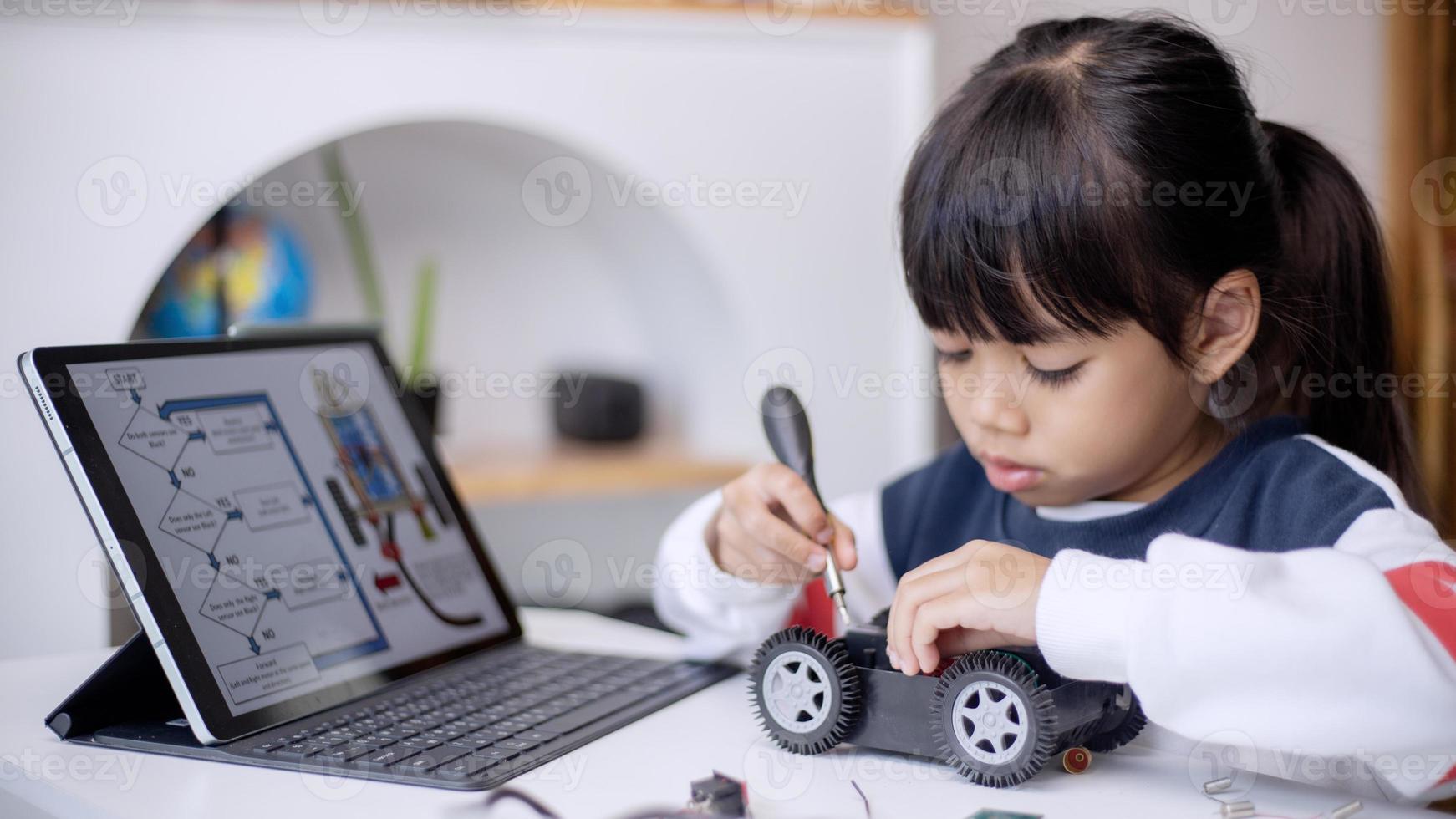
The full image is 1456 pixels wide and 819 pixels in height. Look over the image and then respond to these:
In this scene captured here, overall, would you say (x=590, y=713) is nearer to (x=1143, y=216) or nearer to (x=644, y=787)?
(x=644, y=787)

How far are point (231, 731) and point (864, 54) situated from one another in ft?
4.35

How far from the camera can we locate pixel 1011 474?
2.70ft

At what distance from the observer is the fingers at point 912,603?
604 mm

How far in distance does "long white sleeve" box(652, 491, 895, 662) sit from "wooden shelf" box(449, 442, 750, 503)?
2.12 ft

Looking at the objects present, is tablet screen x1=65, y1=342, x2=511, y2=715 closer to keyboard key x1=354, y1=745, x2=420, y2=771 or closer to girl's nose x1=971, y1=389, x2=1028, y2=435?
keyboard key x1=354, y1=745, x2=420, y2=771

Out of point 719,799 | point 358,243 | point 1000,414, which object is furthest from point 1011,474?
point 358,243

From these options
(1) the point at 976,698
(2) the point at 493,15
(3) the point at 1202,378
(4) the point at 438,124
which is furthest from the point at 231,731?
(4) the point at 438,124

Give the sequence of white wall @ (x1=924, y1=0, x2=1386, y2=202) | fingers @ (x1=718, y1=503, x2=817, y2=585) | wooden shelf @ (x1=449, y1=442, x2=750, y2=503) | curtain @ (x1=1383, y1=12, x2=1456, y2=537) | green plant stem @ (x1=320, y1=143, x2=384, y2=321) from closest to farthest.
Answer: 1. fingers @ (x1=718, y1=503, x2=817, y2=585)
2. wooden shelf @ (x1=449, y1=442, x2=750, y2=503)
3. green plant stem @ (x1=320, y1=143, x2=384, y2=321)
4. white wall @ (x1=924, y1=0, x2=1386, y2=202)
5. curtain @ (x1=1383, y1=12, x2=1456, y2=537)

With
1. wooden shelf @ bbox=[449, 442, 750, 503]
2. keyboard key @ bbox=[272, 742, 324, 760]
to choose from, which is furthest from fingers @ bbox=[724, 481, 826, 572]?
wooden shelf @ bbox=[449, 442, 750, 503]

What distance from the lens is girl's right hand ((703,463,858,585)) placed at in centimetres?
76

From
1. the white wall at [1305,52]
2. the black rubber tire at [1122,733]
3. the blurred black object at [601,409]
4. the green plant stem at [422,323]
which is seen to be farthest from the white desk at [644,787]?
the white wall at [1305,52]

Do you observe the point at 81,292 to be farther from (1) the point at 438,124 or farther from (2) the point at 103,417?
(2) the point at 103,417

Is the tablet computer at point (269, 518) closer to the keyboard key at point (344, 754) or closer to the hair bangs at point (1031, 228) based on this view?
the keyboard key at point (344, 754)

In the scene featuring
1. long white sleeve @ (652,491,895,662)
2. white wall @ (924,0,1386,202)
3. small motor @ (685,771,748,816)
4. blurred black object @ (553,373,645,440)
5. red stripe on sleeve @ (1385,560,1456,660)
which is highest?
white wall @ (924,0,1386,202)
